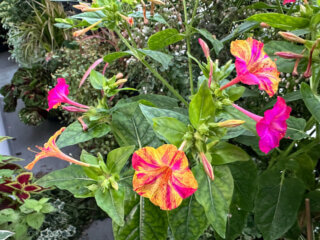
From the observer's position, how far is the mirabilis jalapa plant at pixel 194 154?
0.40 m

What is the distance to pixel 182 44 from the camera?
1.17 metres

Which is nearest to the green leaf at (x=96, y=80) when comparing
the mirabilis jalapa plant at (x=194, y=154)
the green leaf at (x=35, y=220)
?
the mirabilis jalapa plant at (x=194, y=154)

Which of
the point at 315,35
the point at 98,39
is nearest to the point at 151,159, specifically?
the point at 315,35

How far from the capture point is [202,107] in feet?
1.45

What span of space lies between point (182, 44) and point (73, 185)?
77 cm

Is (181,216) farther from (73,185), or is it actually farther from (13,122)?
(13,122)

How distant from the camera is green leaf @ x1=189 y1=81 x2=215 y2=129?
1.41 feet

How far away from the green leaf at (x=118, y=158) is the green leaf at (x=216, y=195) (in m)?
0.11

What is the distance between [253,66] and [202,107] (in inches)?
3.9

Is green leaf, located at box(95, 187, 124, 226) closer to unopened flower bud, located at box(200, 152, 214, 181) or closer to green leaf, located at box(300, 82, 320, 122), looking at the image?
unopened flower bud, located at box(200, 152, 214, 181)

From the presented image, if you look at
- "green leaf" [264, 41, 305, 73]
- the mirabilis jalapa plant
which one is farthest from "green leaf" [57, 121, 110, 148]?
"green leaf" [264, 41, 305, 73]

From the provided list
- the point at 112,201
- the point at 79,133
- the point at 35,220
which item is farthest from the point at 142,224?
the point at 35,220

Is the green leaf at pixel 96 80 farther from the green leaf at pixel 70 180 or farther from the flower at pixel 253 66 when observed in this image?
the flower at pixel 253 66

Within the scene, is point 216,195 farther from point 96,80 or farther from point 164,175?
point 96,80
